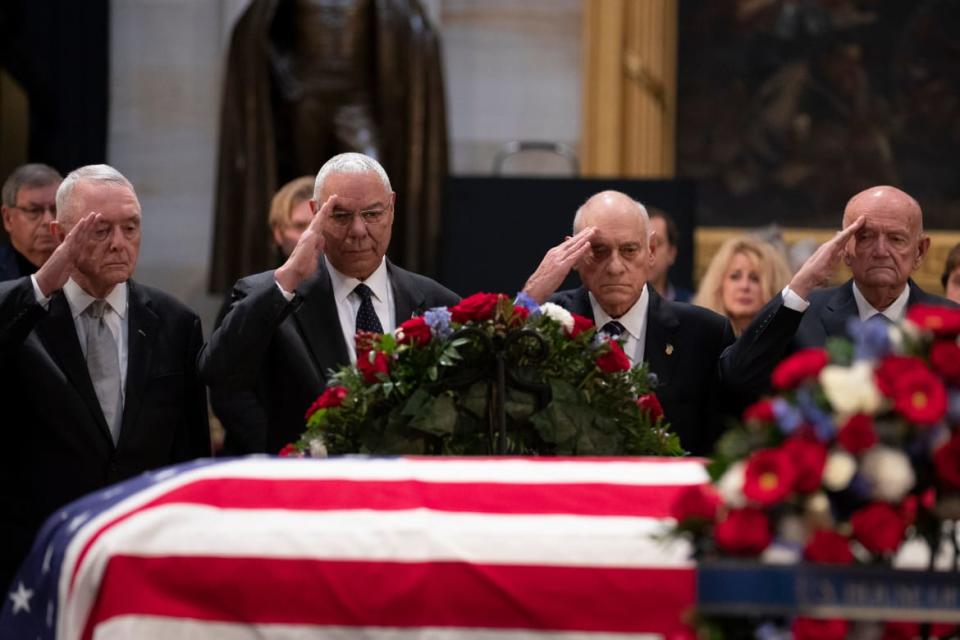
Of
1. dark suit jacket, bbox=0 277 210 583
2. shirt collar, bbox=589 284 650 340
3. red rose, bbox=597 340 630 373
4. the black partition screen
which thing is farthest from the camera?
the black partition screen

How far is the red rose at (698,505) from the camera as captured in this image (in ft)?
9.17

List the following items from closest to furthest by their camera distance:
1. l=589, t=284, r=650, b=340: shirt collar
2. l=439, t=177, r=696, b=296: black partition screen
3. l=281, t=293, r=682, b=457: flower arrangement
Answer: l=281, t=293, r=682, b=457: flower arrangement, l=589, t=284, r=650, b=340: shirt collar, l=439, t=177, r=696, b=296: black partition screen

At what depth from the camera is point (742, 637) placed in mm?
2859

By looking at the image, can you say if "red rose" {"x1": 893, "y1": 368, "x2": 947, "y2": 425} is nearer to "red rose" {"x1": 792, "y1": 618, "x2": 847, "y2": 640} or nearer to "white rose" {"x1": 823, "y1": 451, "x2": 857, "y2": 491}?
"white rose" {"x1": 823, "y1": 451, "x2": 857, "y2": 491}

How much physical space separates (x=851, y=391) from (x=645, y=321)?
2648 millimetres

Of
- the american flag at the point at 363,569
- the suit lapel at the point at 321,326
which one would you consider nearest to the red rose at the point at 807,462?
the american flag at the point at 363,569

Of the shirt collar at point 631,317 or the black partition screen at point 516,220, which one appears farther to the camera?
the black partition screen at point 516,220

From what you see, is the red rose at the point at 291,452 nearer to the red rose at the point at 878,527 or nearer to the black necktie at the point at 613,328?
the black necktie at the point at 613,328

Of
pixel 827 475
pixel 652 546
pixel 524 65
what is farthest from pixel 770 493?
pixel 524 65

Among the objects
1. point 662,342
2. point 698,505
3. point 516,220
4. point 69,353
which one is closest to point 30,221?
point 69,353

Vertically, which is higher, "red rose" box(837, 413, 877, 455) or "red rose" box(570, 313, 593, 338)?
"red rose" box(570, 313, 593, 338)

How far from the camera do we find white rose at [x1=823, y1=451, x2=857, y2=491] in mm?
2723

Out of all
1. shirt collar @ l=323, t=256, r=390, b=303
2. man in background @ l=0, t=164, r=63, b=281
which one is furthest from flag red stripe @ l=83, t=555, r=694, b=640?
man in background @ l=0, t=164, r=63, b=281

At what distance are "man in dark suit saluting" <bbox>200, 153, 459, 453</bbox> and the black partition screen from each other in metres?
3.60
